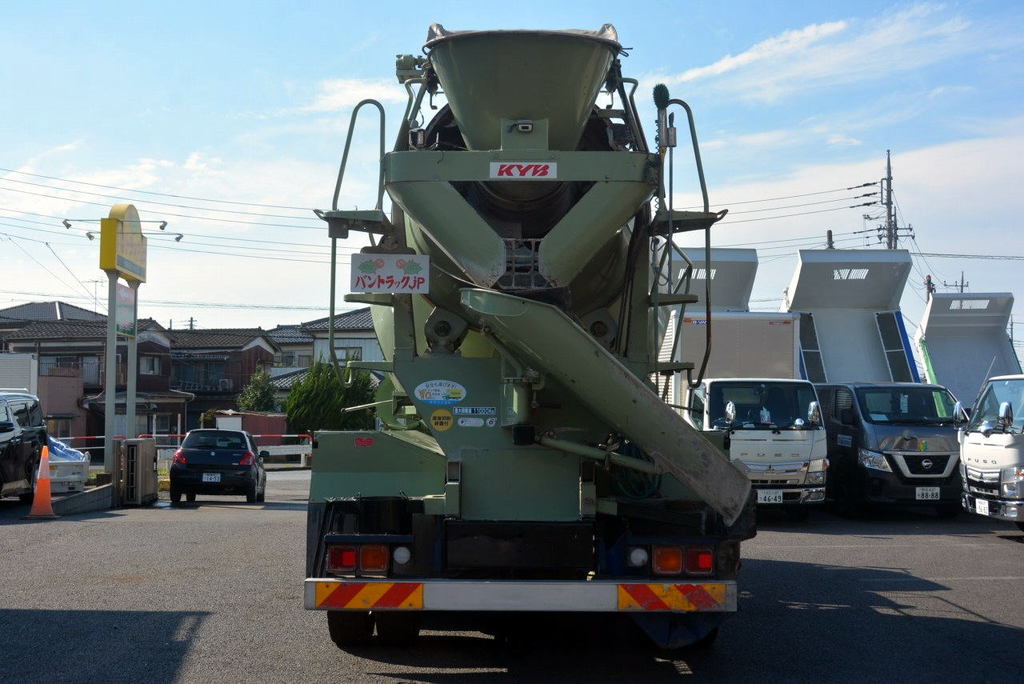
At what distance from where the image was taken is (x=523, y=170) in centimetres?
673

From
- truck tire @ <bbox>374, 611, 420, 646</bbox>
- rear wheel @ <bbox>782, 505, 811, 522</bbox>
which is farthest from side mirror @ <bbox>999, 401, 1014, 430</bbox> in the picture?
truck tire @ <bbox>374, 611, 420, 646</bbox>

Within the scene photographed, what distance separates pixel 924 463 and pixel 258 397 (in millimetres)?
43751

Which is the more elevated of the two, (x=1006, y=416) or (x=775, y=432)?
(x=1006, y=416)

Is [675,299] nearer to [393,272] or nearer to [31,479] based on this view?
[393,272]

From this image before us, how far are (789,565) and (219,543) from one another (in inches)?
258

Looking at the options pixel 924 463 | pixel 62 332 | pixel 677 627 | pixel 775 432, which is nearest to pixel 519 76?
pixel 677 627

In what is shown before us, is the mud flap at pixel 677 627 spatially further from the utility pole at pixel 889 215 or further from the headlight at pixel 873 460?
the utility pole at pixel 889 215

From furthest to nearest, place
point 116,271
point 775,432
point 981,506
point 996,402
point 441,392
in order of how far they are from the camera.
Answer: point 116,271 → point 775,432 → point 996,402 → point 981,506 → point 441,392

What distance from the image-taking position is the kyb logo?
6.73m

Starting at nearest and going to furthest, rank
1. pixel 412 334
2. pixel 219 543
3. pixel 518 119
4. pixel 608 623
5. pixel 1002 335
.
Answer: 1. pixel 518 119
2. pixel 412 334
3. pixel 608 623
4. pixel 219 543
5. pixel 1002 335

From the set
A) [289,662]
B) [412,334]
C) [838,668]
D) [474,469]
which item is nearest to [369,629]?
[289,662]

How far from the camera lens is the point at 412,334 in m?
7.40

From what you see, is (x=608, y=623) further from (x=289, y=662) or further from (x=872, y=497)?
(x=872, y=497)

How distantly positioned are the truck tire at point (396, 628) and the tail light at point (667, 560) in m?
1.92
